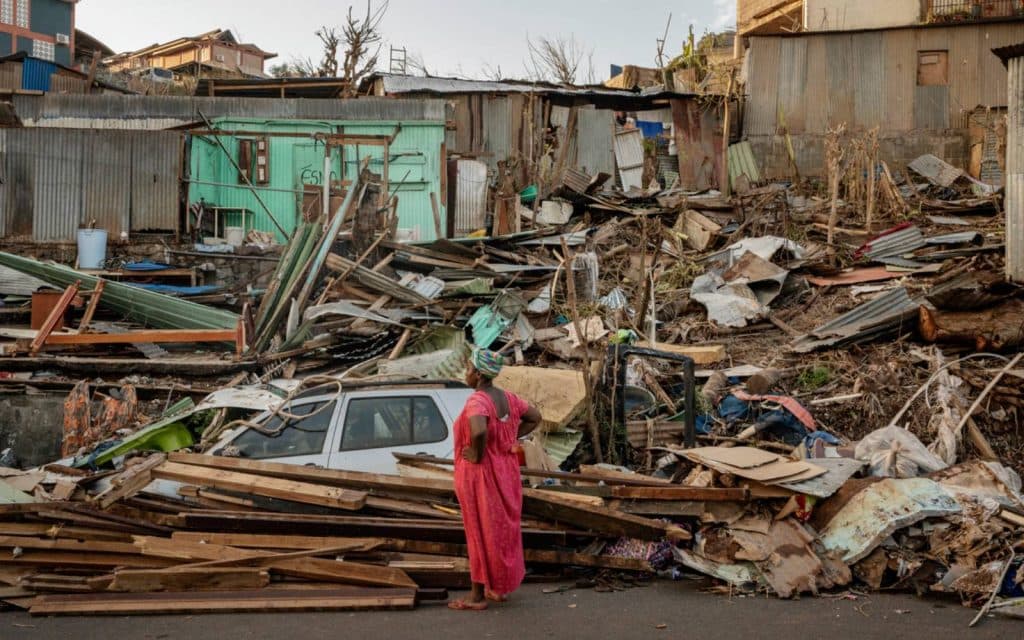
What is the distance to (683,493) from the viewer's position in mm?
6477

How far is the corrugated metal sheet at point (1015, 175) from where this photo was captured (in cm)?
1195

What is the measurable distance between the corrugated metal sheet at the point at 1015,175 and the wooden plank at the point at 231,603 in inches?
388

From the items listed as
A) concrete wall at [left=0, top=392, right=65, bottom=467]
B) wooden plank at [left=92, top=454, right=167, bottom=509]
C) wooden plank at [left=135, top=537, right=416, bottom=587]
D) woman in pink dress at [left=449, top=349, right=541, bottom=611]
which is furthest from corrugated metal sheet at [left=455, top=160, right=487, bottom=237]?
woman in pink dress at [left=449, top=349, right=541, bottom=611]

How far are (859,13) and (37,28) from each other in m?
33.1

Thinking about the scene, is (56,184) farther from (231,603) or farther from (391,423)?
(231,603)

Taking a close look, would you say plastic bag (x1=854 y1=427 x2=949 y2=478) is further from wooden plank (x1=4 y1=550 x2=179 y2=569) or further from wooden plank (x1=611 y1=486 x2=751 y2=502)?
wooden plank (x1=4 y1=550 x2=179 y2=569)

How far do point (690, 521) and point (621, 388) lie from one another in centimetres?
309

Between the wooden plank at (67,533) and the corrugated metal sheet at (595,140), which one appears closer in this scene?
the wooden plank at (67,533)

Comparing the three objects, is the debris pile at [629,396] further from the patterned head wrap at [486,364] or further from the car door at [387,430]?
the patterned head wrap at [486,364]

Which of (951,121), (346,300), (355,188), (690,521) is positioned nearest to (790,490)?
(690,521)

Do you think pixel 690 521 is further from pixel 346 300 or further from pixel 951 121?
pixel 951 121

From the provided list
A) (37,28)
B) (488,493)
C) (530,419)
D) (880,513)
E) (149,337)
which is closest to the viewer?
(488,493)

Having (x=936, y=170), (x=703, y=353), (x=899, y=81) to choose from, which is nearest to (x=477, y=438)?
(x=703, y=353)

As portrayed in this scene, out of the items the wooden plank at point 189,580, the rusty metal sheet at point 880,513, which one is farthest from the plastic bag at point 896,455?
the wooden plank at point 189,580
